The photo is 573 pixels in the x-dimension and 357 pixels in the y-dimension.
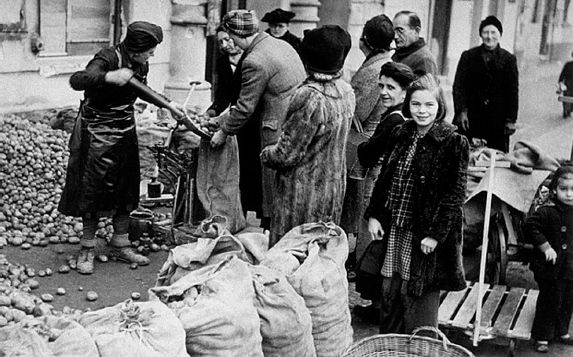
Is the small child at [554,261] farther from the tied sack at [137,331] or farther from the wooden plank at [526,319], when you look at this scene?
the tied sack at [137,331]

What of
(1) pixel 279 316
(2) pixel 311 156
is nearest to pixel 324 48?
(2) pixel 311 156

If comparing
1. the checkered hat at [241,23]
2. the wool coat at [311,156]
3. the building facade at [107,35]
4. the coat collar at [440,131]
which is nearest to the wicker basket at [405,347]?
the coat collar at [440,131]

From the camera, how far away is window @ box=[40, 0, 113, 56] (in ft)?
32.8

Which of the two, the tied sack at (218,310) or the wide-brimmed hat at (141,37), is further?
the wide-brimmed hat at (141,37)

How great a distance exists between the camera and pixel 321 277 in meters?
4.37

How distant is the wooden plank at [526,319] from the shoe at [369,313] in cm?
88

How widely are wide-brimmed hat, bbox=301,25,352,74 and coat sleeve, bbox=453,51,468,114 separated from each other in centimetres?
384

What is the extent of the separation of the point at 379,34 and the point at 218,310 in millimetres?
3535

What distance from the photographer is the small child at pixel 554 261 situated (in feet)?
18.1

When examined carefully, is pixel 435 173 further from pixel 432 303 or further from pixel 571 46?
pixel 571 46

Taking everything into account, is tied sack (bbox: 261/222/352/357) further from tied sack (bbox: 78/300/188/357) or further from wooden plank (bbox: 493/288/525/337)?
wooden plank (bbox: 493/288/525/337)

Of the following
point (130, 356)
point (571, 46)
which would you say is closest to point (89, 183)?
point (130, 356)

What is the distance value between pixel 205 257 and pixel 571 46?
1219 inches

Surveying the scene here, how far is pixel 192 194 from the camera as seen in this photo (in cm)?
686
